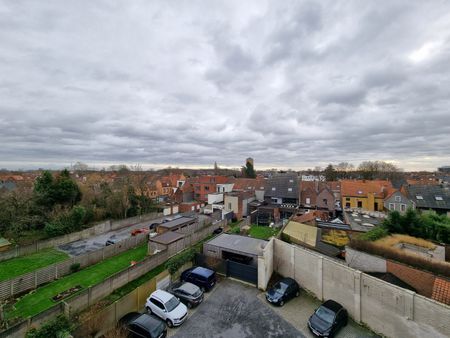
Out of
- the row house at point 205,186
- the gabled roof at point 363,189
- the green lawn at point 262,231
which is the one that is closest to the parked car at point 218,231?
the green lawn at point 262,231

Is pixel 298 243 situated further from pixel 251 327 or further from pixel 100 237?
pixel 100 237

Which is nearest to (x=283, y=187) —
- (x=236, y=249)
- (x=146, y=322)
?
(x=236, y=249)

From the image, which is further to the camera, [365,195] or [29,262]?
[365,195]

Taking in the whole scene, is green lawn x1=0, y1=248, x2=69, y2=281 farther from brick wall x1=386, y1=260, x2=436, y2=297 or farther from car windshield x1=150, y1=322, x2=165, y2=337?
brick wall x1=386, y1=260, x2=436, y2=297

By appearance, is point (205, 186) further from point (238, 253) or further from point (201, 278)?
point (201, 278)

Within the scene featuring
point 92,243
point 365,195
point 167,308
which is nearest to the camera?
point 167,308

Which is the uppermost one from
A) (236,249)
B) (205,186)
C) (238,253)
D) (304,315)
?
(205,186)

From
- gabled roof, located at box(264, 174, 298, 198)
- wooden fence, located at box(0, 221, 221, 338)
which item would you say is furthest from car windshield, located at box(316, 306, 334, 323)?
gabled roof, located at box(264, 174, 298, 198)
